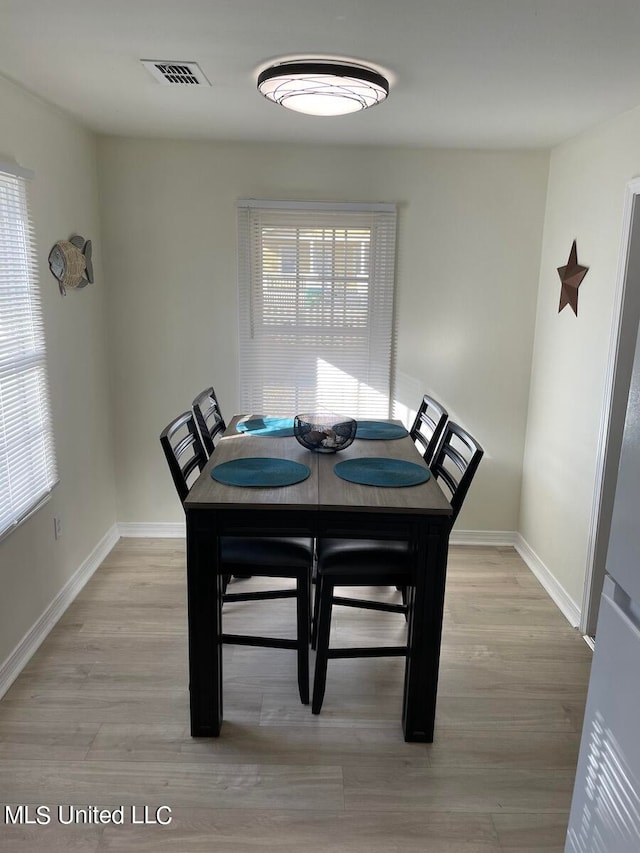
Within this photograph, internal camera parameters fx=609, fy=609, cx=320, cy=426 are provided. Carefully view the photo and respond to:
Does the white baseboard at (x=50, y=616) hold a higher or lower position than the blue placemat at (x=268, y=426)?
lower

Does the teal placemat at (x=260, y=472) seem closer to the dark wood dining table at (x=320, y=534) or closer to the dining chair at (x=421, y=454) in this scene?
the dark wood dining table at (x=320, y=534)

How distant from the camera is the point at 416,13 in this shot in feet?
5.50

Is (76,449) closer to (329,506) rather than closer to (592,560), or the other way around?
(329,506)

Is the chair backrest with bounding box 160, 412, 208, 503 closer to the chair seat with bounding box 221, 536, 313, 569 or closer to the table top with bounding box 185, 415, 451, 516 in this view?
the table top with bounding box 185, 415, 451, 516

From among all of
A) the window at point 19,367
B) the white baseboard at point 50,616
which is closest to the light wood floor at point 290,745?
the white baseboard at point 50,616

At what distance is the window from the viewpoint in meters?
2.43

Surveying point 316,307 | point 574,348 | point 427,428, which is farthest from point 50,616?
point 574,348

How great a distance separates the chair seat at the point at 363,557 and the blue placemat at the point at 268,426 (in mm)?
736

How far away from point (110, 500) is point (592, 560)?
2.74 metres

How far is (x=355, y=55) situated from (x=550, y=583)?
2.72 metres

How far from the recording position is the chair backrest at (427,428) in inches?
113


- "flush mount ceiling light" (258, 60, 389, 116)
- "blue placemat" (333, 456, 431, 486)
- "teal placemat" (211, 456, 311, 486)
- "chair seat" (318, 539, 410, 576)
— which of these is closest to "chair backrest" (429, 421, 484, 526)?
"blue placemat" (333, 456, 431, 486)

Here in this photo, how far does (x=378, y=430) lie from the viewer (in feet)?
10.1

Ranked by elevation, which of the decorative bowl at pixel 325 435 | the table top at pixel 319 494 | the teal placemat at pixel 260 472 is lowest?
the table top at pixel 319 494
